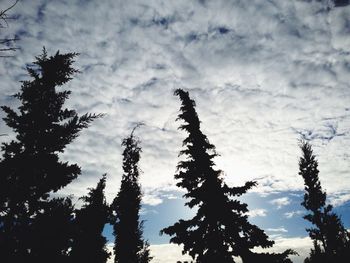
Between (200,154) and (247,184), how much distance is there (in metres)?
3.19

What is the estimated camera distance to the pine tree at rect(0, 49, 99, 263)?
8.51m

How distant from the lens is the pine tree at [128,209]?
21.2 metres

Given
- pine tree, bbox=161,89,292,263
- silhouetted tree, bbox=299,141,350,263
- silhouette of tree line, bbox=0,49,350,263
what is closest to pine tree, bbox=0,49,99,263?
silhouette of tree line, bbox=0,49,350,263

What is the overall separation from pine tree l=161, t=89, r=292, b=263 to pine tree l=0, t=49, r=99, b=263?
6.34m

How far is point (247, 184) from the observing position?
1408cm

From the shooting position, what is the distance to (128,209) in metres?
22.3

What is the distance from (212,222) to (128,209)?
36.8 ft

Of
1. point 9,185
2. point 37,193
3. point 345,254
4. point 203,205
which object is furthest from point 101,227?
point 345,254

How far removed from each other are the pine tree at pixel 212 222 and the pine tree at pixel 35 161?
6.34 metres

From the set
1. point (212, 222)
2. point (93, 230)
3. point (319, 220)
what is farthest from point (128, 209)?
point (319, 220)

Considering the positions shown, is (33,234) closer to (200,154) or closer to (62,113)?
(62,113)

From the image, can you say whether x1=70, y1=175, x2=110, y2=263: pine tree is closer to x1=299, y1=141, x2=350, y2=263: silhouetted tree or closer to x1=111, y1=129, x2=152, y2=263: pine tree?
x1=111, y1=129, x2=152, y2=263: pine tree

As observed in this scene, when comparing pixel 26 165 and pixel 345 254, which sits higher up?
pixel 26 165

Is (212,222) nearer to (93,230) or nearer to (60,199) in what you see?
(60,199)
